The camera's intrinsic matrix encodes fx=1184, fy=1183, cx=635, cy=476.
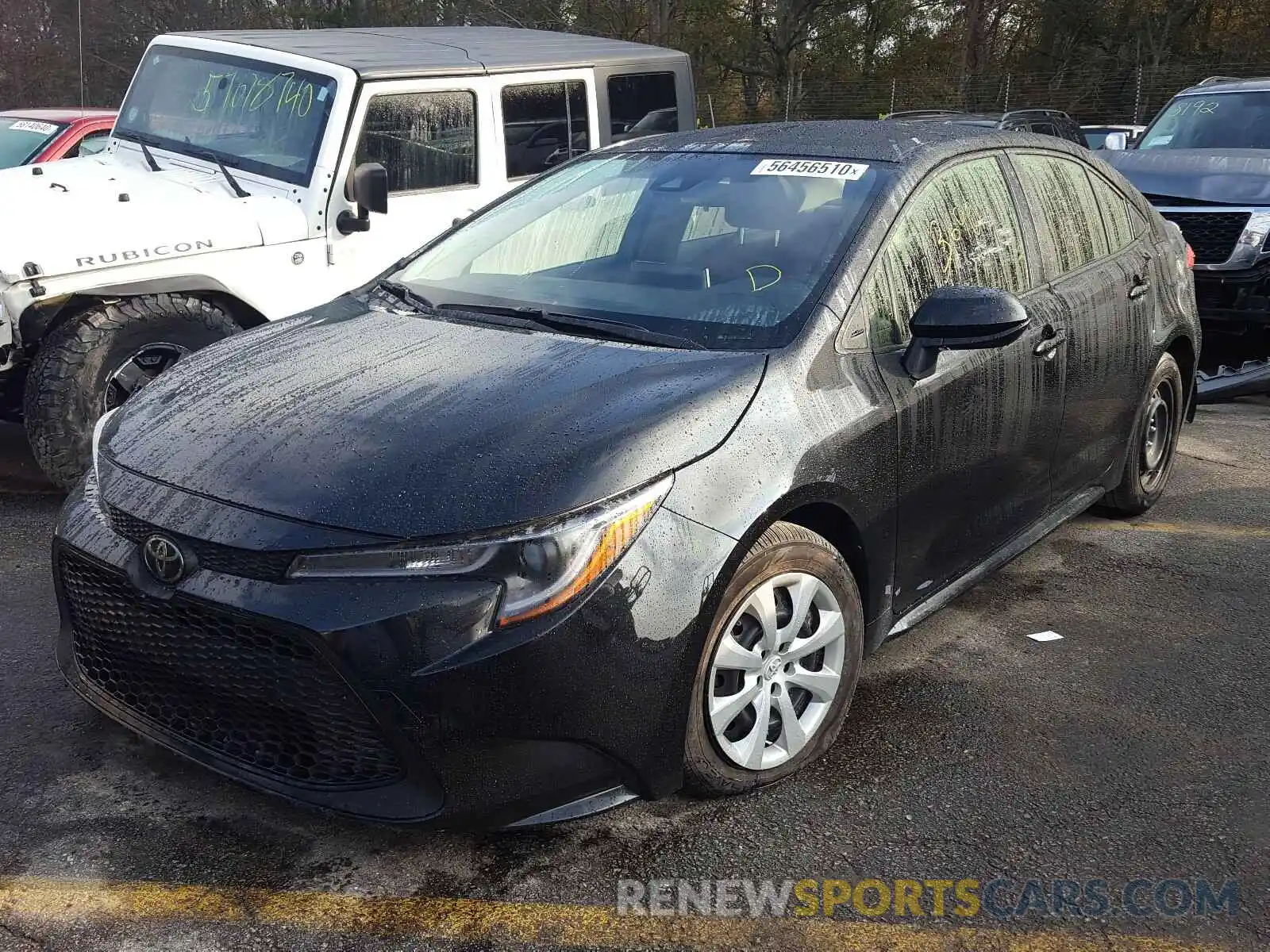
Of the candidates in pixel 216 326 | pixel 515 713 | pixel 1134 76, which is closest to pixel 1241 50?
pixel 1134 76

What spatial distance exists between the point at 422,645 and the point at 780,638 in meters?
0.94

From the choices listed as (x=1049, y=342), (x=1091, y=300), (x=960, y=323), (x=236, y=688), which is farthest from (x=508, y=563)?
(x=1091, y=300)

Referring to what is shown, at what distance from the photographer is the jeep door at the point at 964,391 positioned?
3207mm

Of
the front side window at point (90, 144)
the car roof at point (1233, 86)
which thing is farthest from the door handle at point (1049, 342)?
the car roof at point (1233, 86)

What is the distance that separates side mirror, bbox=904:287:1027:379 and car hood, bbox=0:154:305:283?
3.28 meters

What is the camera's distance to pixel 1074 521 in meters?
5.05

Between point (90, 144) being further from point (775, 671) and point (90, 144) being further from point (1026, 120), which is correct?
point (1026, 120)

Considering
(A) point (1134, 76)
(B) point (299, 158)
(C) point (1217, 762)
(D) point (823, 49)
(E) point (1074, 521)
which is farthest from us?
(D) point (823, 49)

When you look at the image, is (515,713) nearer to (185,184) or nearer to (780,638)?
(780,638)

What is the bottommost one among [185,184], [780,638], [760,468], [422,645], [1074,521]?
[1074,521]

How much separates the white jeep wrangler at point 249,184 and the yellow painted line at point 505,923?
9.03ft

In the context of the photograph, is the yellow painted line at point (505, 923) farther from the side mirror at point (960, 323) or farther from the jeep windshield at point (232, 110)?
the jeep windshield at point (232, 110)

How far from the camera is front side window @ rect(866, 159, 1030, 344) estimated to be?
3277 millimetres

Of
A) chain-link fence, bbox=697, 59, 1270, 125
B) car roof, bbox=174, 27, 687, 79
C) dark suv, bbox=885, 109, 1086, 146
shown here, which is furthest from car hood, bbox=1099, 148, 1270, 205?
chain-link fence, bbox=697, 59, 1270, 125
